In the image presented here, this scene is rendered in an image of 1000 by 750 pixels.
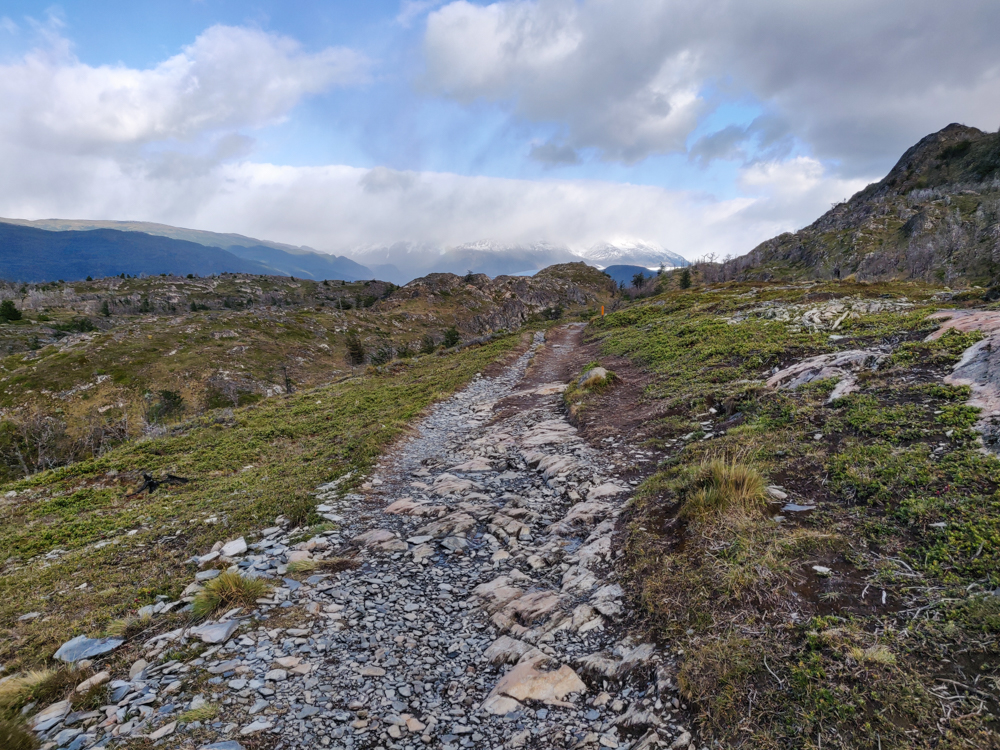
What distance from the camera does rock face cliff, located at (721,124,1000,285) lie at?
104 meters

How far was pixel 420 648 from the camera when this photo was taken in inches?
268

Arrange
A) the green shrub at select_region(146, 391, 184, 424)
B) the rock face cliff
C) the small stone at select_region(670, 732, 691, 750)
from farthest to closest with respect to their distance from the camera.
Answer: the rock face cliff → the green shrub at select_region(146, 391, 184, 424) → the small stone at select_region(670, 732, 691, 750)

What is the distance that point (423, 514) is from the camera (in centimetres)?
1143

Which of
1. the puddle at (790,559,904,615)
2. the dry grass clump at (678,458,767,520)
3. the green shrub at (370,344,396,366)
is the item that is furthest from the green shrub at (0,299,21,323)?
the puddle at (790,559,904,615)

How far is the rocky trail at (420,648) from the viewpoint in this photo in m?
5.22

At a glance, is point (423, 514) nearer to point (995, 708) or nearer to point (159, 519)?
point (159, 519)

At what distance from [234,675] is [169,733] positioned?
3.10ft

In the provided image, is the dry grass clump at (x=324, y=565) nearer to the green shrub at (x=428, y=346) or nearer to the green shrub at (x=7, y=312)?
the green shrub at (x=428, y=346)

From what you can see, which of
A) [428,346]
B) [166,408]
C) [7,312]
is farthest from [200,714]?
[7,312]

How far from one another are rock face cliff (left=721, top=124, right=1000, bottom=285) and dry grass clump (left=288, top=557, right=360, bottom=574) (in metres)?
122

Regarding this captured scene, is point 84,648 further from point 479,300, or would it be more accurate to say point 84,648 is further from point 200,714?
point 479,300

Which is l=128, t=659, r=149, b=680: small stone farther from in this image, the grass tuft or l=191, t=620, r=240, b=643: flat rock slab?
the grass tuft

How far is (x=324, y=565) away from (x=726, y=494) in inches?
343

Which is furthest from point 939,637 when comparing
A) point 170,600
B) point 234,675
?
point 170,600
